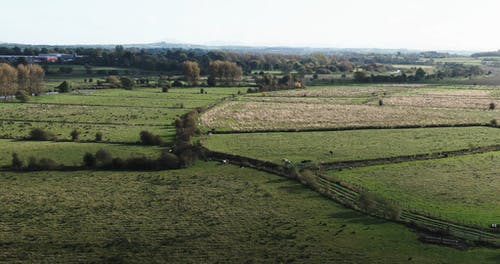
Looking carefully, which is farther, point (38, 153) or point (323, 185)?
point (38, 153)

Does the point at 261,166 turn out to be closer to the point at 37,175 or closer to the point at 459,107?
the point at 37,175

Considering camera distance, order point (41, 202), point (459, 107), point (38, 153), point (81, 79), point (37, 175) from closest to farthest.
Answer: point (41, 202) < point (37, 175) < point (38, 153) < point (459, 107) < point (81, 79)

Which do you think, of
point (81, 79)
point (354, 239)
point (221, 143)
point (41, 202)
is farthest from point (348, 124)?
point (81, 79)

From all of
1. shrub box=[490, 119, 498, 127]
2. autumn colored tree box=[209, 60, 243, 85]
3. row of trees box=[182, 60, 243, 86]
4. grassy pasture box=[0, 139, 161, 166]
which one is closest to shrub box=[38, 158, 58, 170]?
grassy pasture box=[0, 139, 161, 166]

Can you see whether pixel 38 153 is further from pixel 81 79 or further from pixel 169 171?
pixel 81 79

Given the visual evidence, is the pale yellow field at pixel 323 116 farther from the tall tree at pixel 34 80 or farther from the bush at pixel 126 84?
the tall tree at pixel 34 80

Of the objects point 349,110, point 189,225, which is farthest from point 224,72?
point 189,225

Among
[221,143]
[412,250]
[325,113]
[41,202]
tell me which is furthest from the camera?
[325,113]
